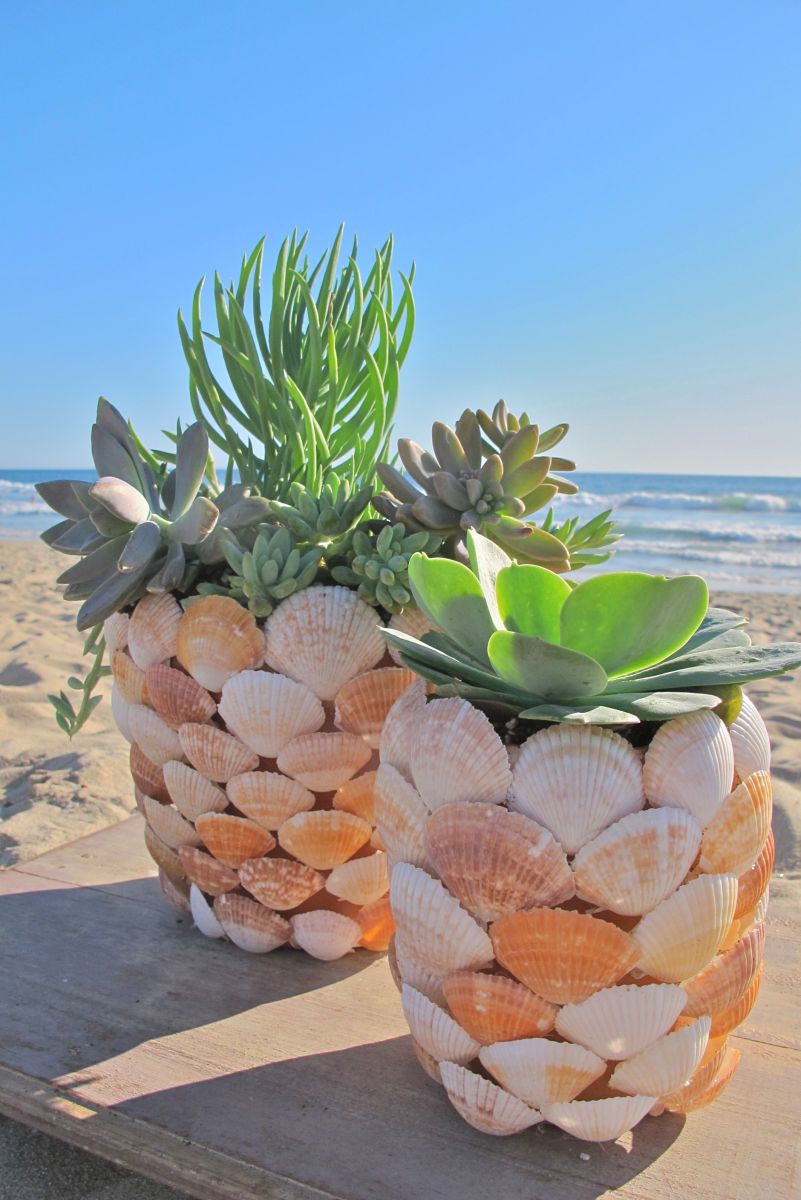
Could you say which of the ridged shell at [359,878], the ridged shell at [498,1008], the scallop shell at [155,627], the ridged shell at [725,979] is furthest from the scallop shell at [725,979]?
the scallop shell at [155,627]

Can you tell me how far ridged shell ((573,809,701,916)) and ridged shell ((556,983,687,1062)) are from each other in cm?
6

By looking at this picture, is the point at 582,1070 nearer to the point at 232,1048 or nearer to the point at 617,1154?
the point at 617,1154

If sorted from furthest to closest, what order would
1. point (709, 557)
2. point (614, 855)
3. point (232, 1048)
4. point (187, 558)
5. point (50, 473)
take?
point (50, 473), point (709, 557), point (187, 558), point (232, 1048), point (614, 855)

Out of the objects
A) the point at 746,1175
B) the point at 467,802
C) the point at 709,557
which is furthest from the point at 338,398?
the point at 709,557

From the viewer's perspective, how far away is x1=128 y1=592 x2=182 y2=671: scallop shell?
0.88 m

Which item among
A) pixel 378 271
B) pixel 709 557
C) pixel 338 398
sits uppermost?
pixel 378 271

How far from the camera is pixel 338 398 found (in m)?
1.00

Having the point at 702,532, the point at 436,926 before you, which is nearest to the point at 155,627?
the point at 436,926

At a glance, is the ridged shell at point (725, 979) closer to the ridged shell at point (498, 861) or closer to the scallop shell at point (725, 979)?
the scallop shell at point (725, 979)

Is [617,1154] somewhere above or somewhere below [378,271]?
below

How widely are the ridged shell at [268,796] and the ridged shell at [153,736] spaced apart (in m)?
0.09

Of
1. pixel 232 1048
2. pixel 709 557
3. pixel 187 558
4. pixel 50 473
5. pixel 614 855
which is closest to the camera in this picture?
pixel 614 855

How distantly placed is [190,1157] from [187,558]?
20.1 inches

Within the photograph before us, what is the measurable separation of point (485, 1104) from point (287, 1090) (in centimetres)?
17
